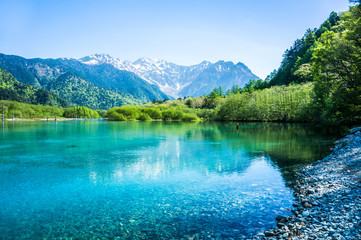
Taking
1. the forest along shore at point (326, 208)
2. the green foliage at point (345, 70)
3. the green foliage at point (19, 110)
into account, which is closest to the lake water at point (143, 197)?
the forest along shore at point (326, 208)

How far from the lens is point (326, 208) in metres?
9.79

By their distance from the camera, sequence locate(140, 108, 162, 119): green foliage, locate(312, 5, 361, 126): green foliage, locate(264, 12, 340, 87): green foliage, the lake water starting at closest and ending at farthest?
the lake water, locate(312, 5, 361, 126): green foliage, locate(264, 12, 340, 87): green foliage, locate(140, 108, 162, 119): green foliage

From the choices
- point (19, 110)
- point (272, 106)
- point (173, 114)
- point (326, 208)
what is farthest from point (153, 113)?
point (326, 208)

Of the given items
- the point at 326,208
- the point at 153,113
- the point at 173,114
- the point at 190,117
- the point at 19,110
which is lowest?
the point at 326,208

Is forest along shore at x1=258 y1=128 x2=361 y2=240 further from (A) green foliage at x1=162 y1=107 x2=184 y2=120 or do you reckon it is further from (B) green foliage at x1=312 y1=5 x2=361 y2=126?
(A) green foliage at x1=162 y1=107 x2=184 y2=120

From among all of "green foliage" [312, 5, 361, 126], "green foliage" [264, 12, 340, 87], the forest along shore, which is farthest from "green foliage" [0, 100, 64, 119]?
the forest along shore

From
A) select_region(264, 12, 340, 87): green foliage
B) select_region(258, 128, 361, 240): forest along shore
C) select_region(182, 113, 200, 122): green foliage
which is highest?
select_region(264, 12, 340, 87): green foliage

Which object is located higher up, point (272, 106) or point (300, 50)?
point (300, 50)

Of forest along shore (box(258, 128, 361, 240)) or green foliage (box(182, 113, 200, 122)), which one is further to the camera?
green foliage (box(182, 113, 200, 122))

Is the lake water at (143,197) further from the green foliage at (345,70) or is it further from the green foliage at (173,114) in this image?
the green foliage at (173,114)

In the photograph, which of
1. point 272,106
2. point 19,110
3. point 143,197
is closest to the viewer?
point 143,197

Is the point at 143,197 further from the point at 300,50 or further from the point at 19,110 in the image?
the point at 19,110

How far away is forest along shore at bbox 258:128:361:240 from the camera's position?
777 centimetres

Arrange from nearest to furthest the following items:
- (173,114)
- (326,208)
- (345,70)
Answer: (326,208) < (345,70) < (173,114)
